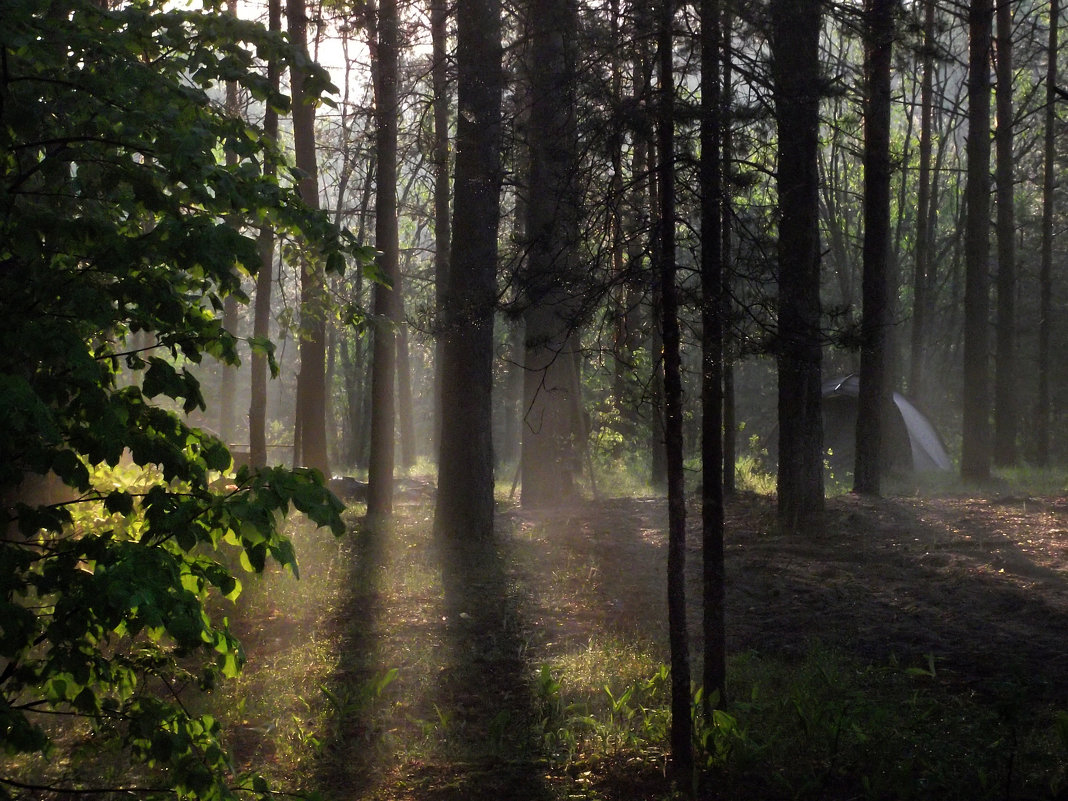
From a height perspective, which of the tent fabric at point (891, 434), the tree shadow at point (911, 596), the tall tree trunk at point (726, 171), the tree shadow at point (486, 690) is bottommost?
the tree shadow at point (486, 690)

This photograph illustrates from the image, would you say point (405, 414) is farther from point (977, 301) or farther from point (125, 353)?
point (125, 353)

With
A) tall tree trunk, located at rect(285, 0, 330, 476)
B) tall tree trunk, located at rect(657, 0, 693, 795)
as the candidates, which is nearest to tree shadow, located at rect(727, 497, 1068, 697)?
tall tree trunk, located at rect(657, 0, 693, 795)

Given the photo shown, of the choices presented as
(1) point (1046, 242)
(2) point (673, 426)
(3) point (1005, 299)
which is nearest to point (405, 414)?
(3) point (1005, 299)

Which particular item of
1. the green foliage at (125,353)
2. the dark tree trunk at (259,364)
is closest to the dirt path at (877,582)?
the dark tree trunk at (259,364)

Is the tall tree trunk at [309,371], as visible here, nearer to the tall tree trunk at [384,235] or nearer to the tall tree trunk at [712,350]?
the tall tree trunk at [384,235]

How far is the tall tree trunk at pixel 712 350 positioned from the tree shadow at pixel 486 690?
50.8 inches

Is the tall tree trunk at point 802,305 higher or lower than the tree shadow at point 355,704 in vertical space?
higher

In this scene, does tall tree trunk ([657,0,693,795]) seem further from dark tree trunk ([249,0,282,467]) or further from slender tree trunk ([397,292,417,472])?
slender tree trunk ([397,292,417,472])

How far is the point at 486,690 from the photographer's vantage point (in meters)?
7.15

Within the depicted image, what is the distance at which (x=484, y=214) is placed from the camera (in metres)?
11.6

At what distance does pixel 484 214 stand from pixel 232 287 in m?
8.30

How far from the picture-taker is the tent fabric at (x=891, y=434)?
72.0 ft

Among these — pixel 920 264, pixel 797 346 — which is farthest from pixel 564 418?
pixel 920 264

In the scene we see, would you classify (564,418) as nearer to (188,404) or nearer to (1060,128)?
(188,404)
